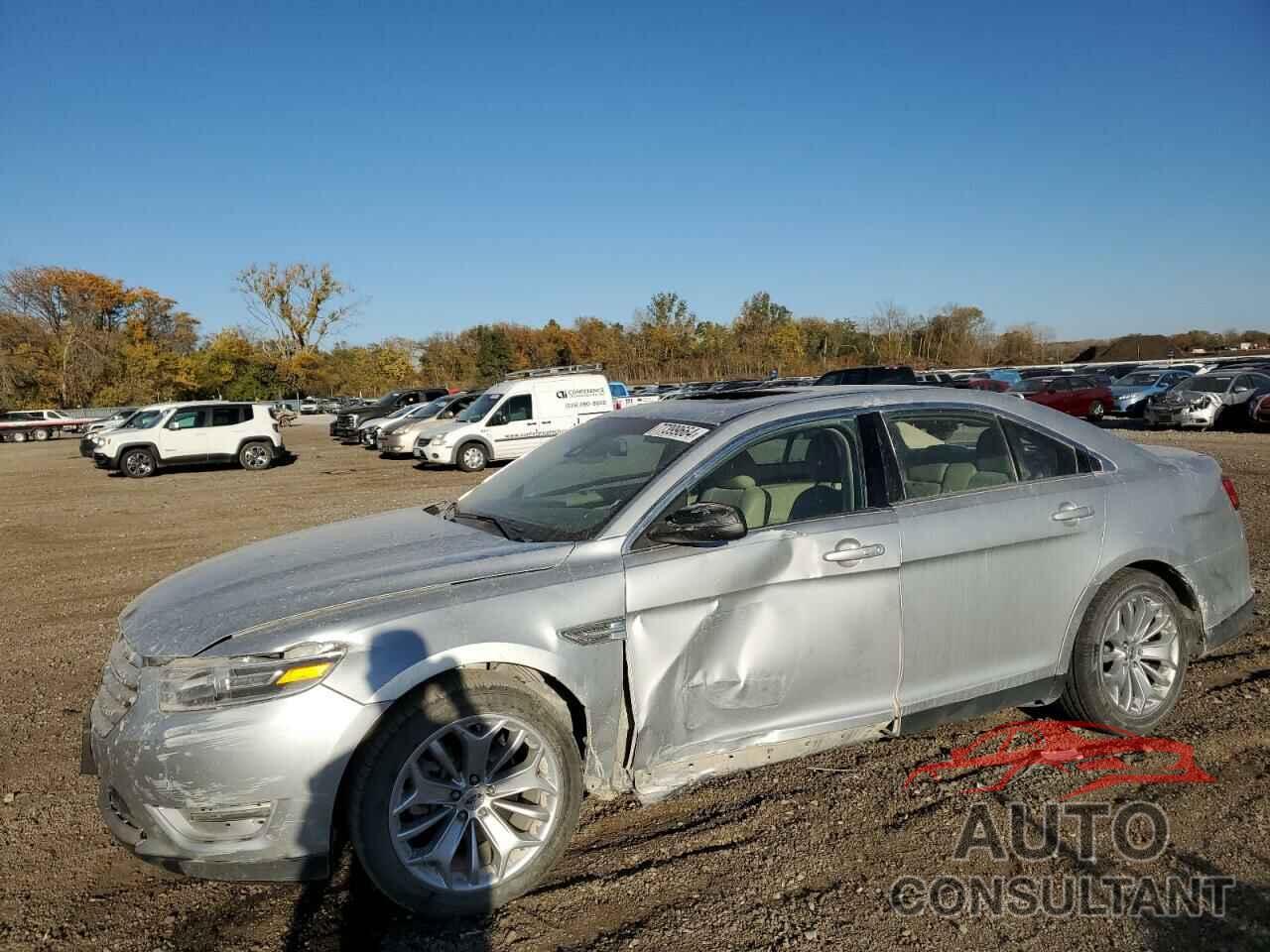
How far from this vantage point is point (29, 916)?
2805 millimetres

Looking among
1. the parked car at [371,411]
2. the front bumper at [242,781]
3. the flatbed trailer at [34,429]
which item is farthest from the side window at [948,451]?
the flatbed trailer at [34,429]

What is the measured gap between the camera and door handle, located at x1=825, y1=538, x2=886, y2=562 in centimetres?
321

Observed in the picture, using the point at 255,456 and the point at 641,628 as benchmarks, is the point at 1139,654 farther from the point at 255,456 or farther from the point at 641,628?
the point at 255,456

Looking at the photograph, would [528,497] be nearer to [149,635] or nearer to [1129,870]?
[149,635]

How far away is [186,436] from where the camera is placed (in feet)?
67.9

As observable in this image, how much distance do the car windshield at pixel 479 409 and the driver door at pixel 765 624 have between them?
16371 mm

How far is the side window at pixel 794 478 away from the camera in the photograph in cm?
336

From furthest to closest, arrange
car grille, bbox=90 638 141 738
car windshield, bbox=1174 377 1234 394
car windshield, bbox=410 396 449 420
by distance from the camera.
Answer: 1. car windshield, bbox=410 396 449 420
2. car windshield, bbox=1174 377 1234 394
3. car grille, bbox=90 638 141 738

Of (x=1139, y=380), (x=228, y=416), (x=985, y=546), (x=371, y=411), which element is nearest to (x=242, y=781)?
(x=985, y=546)

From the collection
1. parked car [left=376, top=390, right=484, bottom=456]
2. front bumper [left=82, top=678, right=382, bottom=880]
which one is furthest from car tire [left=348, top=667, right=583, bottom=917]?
parked car [left=376, top=390, right=484, bottom=456]

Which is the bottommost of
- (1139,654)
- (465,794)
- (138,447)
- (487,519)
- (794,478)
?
(1139,654)

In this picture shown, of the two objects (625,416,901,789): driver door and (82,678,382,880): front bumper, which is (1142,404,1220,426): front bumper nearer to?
(625,416,901,789): driver door

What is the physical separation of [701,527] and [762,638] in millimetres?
505

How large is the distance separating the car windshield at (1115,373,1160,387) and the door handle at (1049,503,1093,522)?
30488 millimetres
